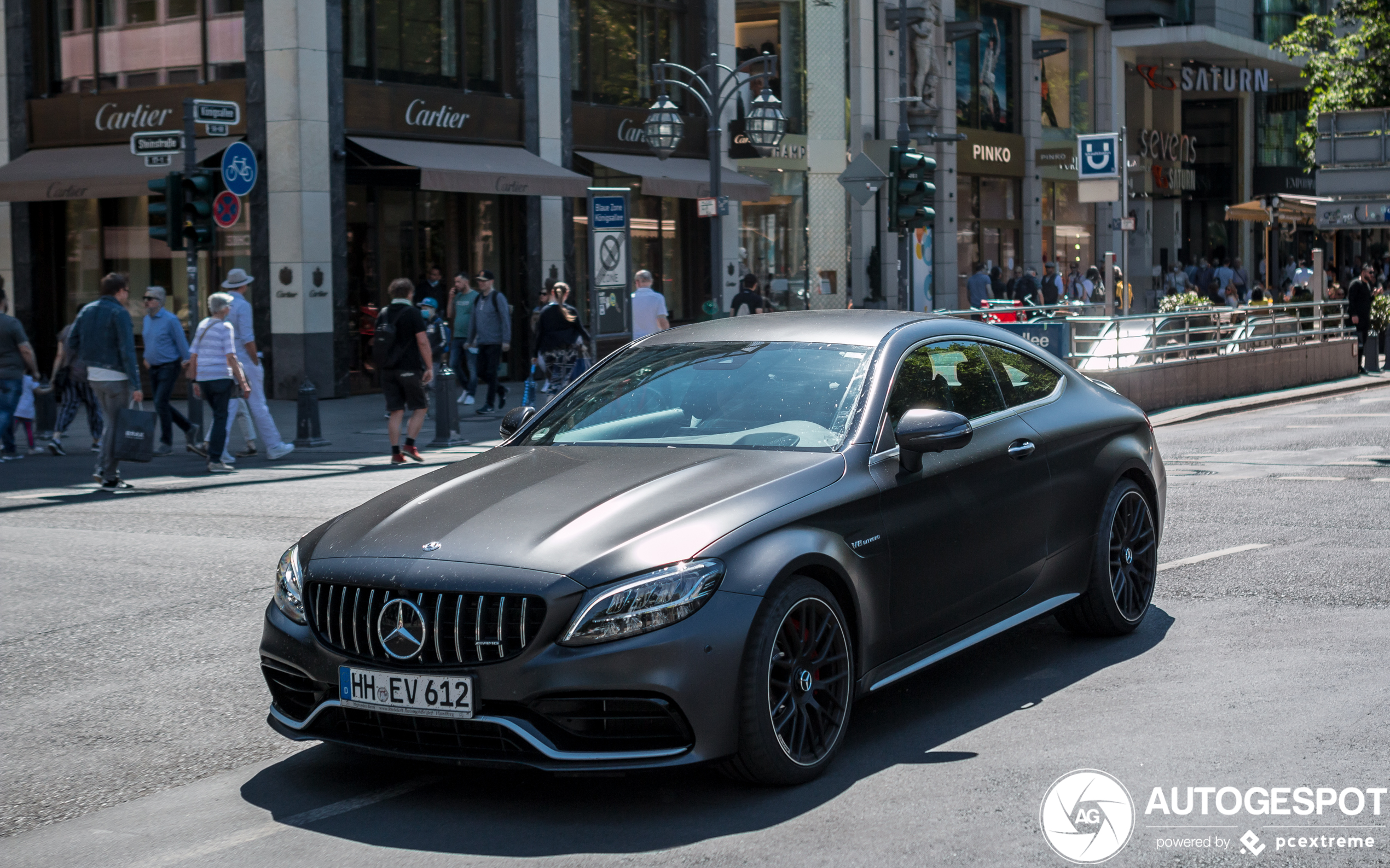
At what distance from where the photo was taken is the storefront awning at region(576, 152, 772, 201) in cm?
2883

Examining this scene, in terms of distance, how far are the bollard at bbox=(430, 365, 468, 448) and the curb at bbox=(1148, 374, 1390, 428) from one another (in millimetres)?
8344

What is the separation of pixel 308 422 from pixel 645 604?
45.9 ft

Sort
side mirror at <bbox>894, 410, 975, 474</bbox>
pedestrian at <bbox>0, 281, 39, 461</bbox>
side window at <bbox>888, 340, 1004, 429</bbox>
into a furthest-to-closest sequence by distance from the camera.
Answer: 1. pedestrian at <bbox>0, 281, 39, 461</bbox>
2. side window at <bbox>888, 340, 1004, 429</bbox>
3. side mirror at <bbox>894, 410, 975, 474</bbox>

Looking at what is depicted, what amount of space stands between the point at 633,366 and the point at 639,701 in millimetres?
2086

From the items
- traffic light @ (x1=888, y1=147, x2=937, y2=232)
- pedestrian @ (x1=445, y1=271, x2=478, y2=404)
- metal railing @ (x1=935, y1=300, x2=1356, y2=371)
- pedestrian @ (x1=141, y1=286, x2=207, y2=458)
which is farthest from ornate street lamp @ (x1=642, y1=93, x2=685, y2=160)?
pedestrian @ (x1=141, y1=286, x2=207, y2=458)

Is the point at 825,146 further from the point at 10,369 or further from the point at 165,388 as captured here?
the point at 10,369

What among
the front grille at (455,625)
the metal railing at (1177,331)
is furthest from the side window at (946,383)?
the metal railing at (1177,331)

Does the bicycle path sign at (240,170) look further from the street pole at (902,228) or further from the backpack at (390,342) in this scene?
the street pole at (902,228)

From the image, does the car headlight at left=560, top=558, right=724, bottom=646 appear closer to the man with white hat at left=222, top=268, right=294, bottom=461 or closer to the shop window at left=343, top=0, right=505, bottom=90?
the man with white hat at left=222, top=268, right=294, bottom=461

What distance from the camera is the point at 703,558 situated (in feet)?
15.2

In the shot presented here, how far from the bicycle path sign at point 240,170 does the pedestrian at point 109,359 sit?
182 inches

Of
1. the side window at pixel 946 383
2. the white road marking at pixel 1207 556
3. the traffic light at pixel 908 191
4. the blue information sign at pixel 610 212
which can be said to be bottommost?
the white road marking at pixel 1207 556

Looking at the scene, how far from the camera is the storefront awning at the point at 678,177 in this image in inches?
1135

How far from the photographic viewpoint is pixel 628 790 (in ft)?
16.1
